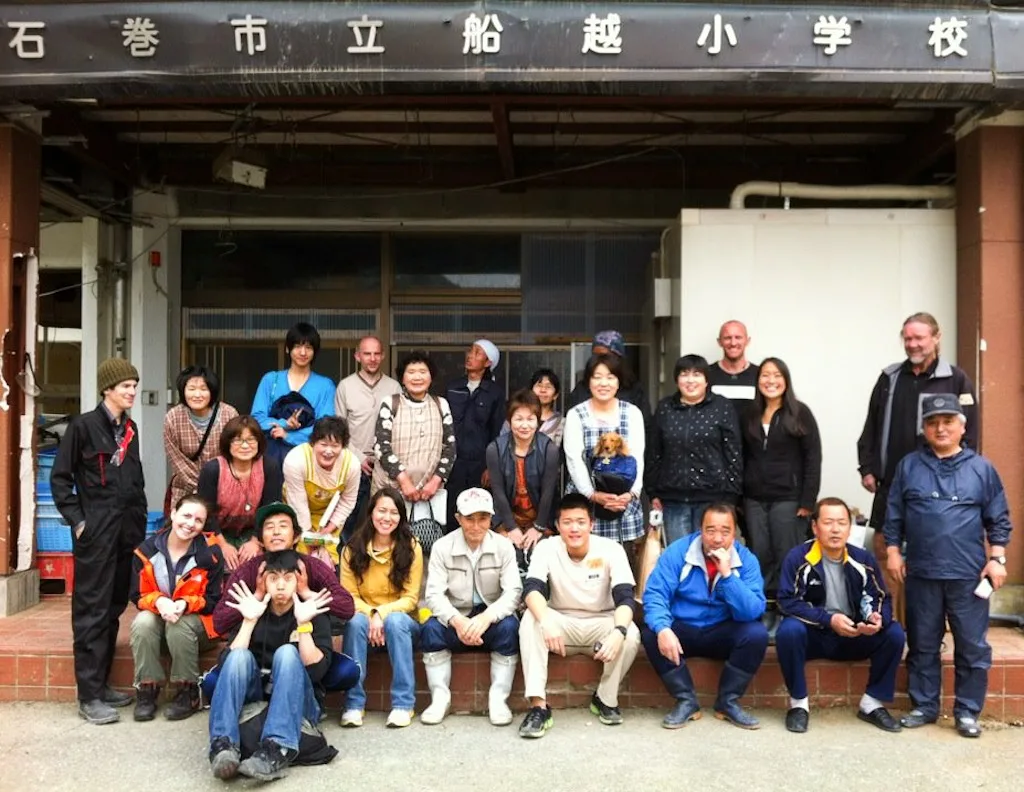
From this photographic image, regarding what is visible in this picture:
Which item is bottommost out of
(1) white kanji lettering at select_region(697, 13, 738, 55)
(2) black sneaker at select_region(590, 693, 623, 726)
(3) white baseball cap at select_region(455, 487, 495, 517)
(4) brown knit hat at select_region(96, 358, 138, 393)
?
(2) black sneaker at select_region(590, 693, 623, 726)

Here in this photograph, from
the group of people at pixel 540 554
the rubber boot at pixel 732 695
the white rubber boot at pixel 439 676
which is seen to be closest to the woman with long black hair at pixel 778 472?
the group of people at pixel 540 554

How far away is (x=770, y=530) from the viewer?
5375 millimetres

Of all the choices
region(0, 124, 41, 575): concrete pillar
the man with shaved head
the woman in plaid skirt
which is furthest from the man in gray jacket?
region(0, 124, 41, 575): concrete pillar

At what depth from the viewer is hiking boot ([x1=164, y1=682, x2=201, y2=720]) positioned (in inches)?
185

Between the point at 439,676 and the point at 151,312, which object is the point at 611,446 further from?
the point at 151,312

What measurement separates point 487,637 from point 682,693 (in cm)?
100

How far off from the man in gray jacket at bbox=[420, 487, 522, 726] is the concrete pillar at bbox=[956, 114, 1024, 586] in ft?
10.3

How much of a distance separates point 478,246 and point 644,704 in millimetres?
4697

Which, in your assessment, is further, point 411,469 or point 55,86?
point 411,469

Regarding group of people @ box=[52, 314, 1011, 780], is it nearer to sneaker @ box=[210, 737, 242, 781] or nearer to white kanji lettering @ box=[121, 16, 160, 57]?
sneaker @ box=[210, 737, 242, 781]

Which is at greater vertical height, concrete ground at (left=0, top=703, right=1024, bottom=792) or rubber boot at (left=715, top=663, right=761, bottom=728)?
rubber boot at (left=715, top=663, right=761, bottom=728)

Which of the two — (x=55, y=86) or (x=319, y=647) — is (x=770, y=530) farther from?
(x=55, y=86)

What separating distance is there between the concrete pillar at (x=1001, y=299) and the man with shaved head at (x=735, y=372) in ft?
4.75

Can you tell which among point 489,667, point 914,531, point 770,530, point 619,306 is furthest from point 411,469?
point 619,306
